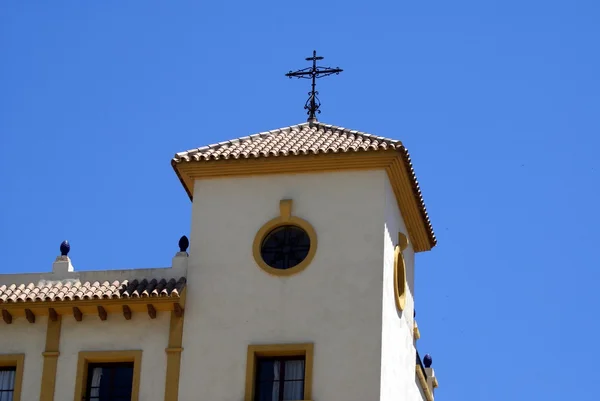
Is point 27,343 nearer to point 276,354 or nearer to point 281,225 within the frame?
point 276,354

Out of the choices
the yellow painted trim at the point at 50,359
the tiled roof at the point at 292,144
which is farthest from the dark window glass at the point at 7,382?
the tiled roof at the point at 292,144

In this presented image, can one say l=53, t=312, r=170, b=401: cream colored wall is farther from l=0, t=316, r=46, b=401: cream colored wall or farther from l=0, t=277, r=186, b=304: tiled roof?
l=0, t=277, r=186, b=304: tiled roof

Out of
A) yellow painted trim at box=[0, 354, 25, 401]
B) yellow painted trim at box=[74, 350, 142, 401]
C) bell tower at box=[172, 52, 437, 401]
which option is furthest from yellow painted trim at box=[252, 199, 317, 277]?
yellow painted trim at box=[0, 354, 25, 401]

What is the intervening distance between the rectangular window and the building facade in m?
0.03

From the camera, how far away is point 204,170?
35.9 meters

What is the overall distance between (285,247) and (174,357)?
323 cm

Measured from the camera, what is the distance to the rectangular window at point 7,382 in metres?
34.8

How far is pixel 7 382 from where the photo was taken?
3491 cm

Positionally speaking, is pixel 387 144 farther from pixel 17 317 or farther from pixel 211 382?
pixel 17 317

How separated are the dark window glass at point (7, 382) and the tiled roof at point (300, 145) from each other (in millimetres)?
5479

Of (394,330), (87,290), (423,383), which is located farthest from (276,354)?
(423,383)

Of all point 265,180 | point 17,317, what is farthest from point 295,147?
point 17,317

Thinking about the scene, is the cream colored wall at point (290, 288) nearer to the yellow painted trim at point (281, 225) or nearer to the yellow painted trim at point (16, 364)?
the yellow painted trim at point (281, 225)

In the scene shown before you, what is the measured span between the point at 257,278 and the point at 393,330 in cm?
305
